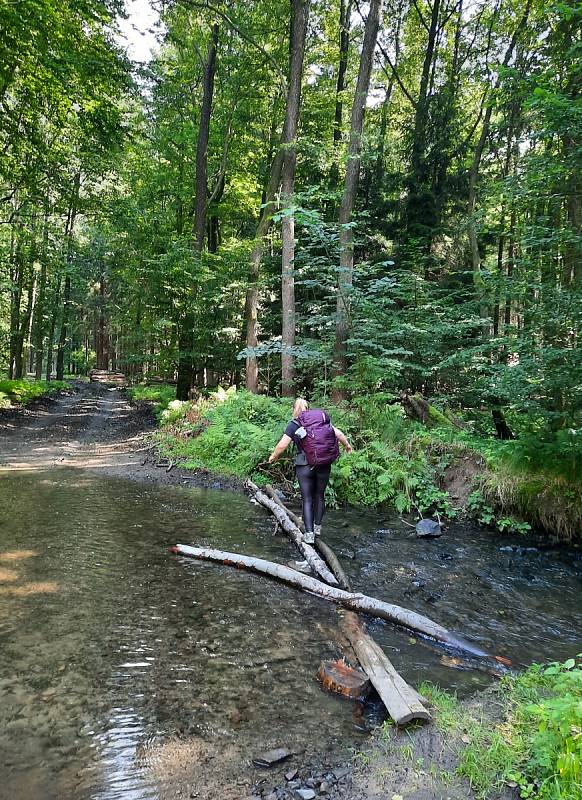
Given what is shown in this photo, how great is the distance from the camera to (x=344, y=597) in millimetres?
5441

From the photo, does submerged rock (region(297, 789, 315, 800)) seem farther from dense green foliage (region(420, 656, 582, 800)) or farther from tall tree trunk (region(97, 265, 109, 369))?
tall tree trunk (region(97, 265, 109, 369))

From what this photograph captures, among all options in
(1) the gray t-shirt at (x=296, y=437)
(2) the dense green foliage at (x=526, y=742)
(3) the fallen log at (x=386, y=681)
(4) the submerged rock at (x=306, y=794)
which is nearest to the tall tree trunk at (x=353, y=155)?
(1) the gray t-shirt at (x=296, y=437)

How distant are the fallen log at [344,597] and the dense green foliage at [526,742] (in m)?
1.11

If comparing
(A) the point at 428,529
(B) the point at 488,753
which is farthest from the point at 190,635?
(A) the point at 428,529

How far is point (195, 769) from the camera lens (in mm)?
3020

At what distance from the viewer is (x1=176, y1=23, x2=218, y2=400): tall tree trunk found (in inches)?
759

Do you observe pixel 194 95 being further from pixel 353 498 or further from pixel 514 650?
pixel 514 650

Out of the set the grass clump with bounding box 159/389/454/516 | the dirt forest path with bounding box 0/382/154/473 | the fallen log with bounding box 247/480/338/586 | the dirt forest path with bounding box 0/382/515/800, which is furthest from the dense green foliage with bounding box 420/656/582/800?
the dirt forest path with bounding box 0/382/154/473

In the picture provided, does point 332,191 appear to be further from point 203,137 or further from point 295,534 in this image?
point 295,534

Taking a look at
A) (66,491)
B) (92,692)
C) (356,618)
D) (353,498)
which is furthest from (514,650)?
(66,491)

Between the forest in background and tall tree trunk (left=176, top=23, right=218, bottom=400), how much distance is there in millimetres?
84

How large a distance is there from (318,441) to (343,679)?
346cm

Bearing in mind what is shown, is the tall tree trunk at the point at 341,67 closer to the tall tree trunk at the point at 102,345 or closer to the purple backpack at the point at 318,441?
the purple backpack at the point at 318,441

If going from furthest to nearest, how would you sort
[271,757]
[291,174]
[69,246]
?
[69,246] < [291,174] < [271,757]
